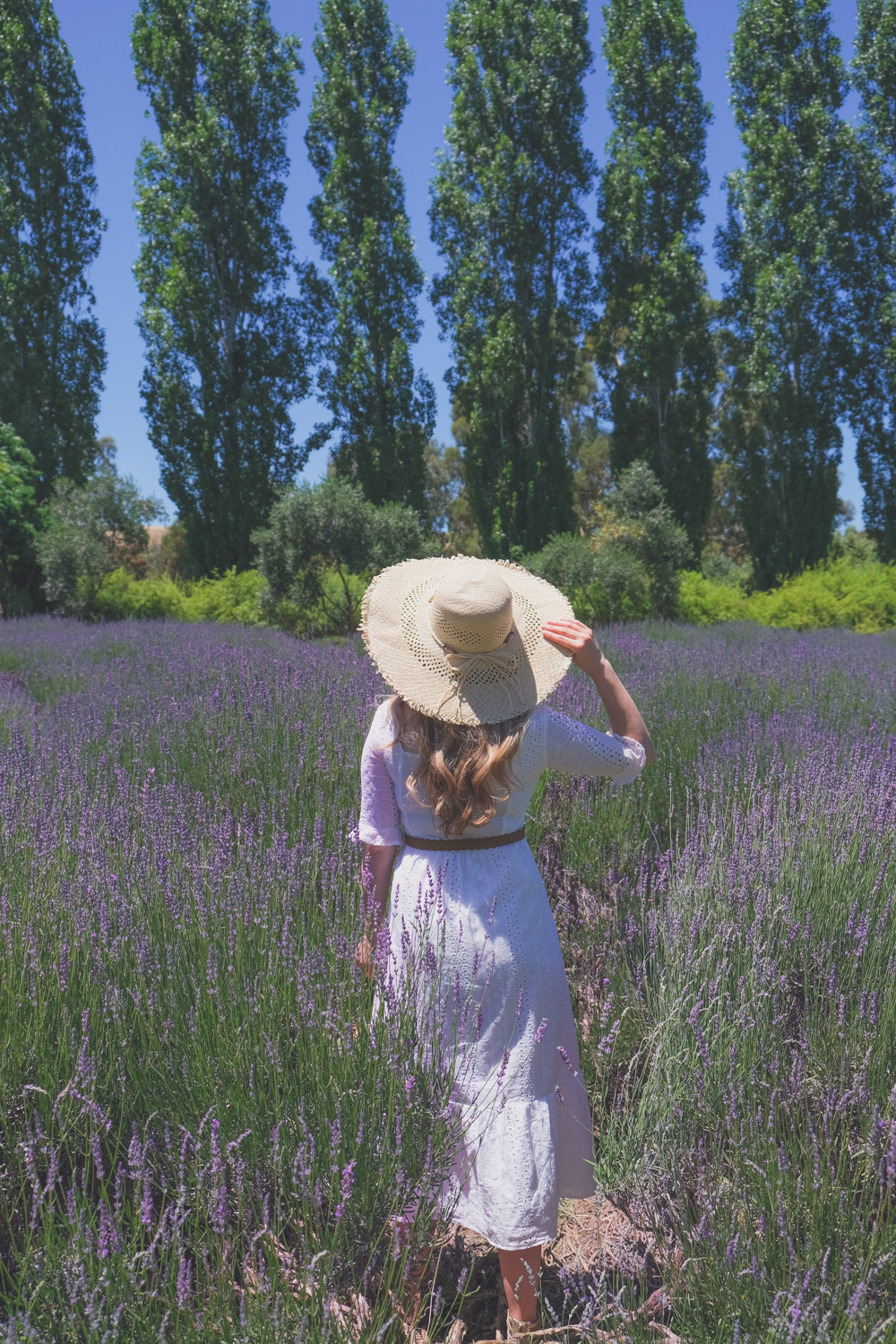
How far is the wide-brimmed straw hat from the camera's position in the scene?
1739 millimetres

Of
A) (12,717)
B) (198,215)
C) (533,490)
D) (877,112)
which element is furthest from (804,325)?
(12,717)

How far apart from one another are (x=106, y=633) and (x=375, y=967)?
33.5ft

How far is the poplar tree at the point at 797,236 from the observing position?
20000 mm

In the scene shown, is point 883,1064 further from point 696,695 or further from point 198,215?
point 198,215

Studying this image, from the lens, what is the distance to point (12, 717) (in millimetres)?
4715

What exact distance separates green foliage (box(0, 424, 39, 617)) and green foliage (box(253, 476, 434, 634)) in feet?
18.2

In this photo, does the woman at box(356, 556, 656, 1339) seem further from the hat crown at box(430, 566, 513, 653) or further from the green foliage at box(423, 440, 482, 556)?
the green foliage at box(423, 440, 482, 556)

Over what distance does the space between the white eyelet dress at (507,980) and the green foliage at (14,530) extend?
16980 millimetres

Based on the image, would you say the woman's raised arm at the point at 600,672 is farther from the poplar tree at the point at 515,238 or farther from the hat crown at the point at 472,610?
the poplar tree at the point at 515,238

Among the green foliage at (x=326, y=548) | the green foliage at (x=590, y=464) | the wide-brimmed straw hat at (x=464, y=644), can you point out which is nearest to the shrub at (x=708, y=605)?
the green foliage at (x=326, y=548)

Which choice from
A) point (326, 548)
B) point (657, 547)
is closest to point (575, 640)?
point (326, 548)

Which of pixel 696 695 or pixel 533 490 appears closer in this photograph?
pixel 696 695

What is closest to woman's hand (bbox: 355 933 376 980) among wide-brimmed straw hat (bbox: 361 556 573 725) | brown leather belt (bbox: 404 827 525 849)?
brown leather belt (bbox: 404 827 525 849)

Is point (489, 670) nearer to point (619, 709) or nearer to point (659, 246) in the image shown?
point (619, 709)
